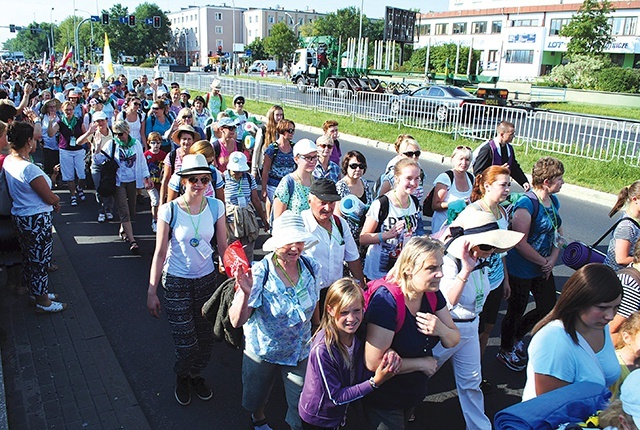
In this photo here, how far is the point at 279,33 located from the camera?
80.9 meters

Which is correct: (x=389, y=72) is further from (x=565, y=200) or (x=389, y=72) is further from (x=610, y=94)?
(x=565, y=200)

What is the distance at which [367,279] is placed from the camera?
479 cm

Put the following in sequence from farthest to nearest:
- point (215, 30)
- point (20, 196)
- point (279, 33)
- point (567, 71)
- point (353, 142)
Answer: point (215, 30)
point (279, 33)
point (567, 71)
point (353, 142)
point (20, 196)

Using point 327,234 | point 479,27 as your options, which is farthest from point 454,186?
point 479,27

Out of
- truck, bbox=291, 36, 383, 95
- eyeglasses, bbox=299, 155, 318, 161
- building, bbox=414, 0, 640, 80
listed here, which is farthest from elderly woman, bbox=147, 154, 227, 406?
building, bbox=414, 0, 640, 80

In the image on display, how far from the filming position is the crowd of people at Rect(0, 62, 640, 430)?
2.75 m

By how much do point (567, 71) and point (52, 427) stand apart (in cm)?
4393

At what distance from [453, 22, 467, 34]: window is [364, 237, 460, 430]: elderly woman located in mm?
70849

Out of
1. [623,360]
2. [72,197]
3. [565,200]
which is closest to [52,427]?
[623,360]

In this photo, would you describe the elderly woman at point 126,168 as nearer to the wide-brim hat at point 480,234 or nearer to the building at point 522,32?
the wide-brim hat at point 480,234

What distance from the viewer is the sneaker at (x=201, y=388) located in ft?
13.7

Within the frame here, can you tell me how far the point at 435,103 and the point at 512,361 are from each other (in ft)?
46.4

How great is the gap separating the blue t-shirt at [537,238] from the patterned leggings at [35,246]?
178 inches

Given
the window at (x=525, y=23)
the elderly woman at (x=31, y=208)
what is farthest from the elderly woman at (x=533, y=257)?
the window at (x=525, y=23)
